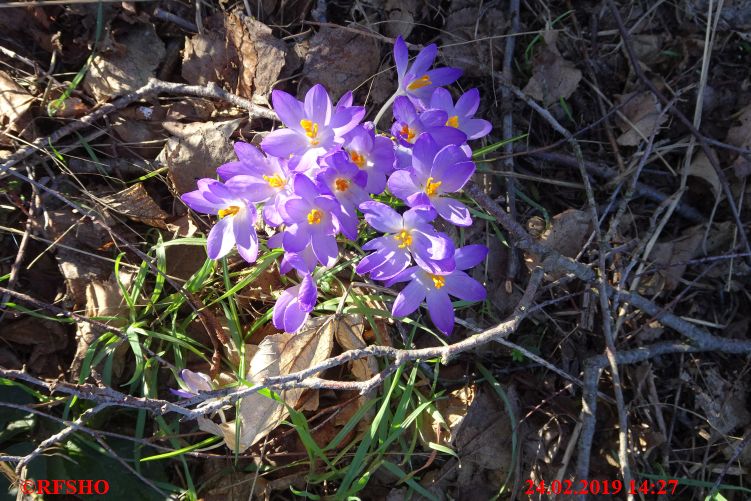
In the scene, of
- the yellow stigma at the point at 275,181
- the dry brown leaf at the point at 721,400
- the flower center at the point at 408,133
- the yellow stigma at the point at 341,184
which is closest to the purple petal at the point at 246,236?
the yellow stigma at the point at 275,181

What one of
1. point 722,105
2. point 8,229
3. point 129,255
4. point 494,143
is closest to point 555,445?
point 494,143

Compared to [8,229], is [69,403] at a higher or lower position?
lower

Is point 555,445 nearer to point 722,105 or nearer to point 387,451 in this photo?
point 387,451

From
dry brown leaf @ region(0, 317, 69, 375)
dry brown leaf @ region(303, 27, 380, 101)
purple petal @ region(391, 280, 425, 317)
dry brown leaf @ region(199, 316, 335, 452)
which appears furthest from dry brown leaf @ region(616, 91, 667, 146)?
dry brown leaf @ region(0, 317, 69, 375)

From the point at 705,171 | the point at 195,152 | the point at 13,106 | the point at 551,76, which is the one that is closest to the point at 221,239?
the point at 195,152

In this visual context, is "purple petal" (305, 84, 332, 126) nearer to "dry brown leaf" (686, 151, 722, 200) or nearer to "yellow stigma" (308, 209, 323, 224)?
"yellow stigma" (308, 209, 323, 224)

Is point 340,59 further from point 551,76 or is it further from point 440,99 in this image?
point 551,76

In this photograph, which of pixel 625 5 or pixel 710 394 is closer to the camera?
pixel 710 394
